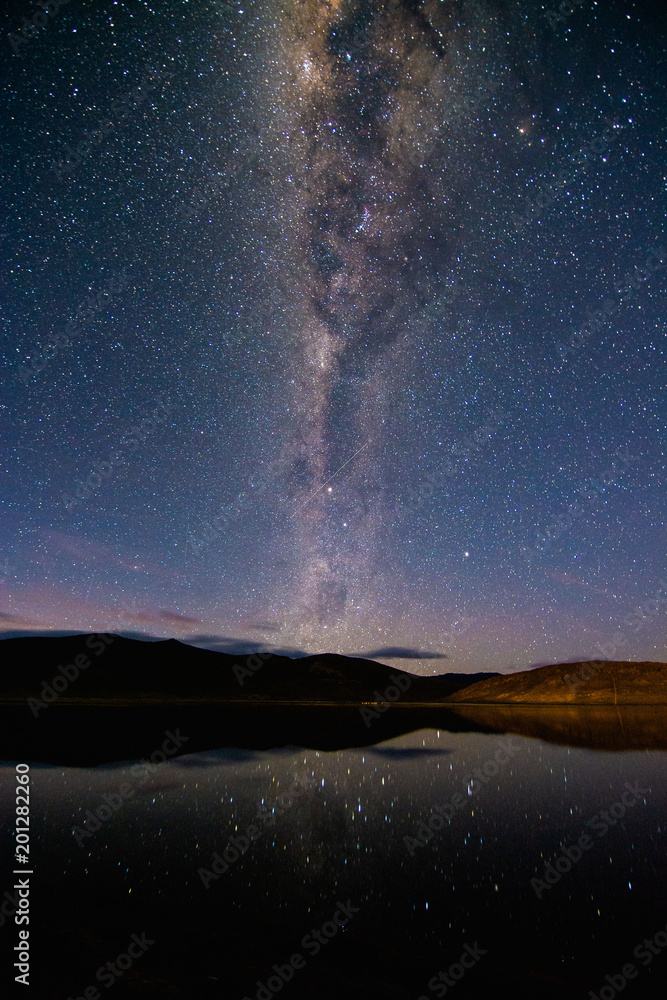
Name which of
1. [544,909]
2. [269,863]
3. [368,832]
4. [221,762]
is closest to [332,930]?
[269,863]

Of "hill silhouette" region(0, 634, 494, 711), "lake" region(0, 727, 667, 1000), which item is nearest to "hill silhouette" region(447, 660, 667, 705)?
"hill silhouette" region(0, 634, 494, 711)

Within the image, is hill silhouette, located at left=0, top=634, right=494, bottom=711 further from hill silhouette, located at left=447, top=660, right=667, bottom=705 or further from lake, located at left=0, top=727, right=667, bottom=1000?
lake, located at left=0, top=727, right=667, bottom=1000

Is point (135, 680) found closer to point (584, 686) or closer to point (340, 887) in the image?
point (584, 686)

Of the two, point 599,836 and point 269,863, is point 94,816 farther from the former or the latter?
point 599,836

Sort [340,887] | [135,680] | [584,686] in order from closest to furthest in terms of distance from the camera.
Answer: [340,887], [584,686], [135,680]

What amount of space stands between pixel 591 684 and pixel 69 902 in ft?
496

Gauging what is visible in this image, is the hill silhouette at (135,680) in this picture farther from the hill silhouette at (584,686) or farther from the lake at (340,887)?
the lake at (340,887)

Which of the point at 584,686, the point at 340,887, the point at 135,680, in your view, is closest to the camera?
the point at 340,887

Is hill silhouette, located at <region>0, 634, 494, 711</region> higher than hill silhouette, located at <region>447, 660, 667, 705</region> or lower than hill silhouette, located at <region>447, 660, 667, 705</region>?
higher

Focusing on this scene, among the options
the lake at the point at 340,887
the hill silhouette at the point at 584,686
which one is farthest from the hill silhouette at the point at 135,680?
the lake at the point at 340,887

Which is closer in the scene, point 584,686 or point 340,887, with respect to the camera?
point 340,887

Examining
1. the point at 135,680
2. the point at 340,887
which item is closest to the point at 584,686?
the point at 135,680

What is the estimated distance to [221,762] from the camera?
1980cm

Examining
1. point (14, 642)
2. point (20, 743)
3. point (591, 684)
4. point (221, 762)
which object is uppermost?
point (14, 642)
